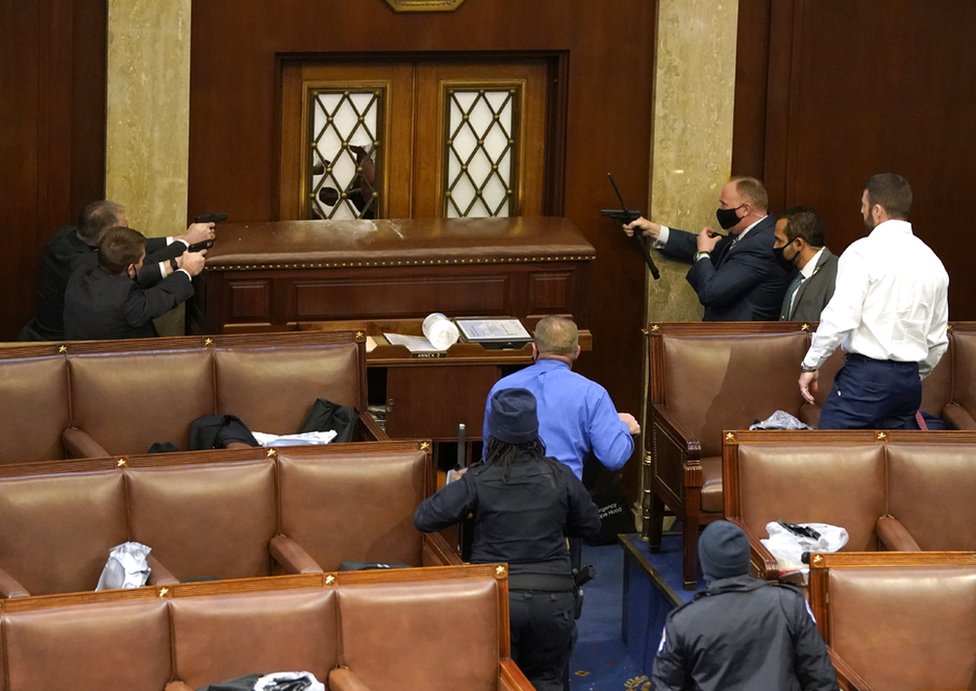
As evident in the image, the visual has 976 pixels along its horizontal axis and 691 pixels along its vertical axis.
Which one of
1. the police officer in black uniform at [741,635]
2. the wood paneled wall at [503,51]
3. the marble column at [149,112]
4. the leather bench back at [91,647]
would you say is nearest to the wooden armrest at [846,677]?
the police officer in black uniform at [741,635]

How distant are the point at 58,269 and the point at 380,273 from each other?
57.2 inches

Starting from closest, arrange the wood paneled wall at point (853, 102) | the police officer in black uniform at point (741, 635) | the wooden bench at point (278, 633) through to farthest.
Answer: the police officer in black uniform at point (741, 635), the wooden bench at point (278, 633), the wood paneled wall at point (853, 102)

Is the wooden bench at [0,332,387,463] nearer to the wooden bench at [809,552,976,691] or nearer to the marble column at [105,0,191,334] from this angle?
the marble column at [105,0,191,334]

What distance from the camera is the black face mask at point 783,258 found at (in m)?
7.93

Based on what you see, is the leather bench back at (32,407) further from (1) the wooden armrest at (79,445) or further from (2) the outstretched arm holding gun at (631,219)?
(2) the outstretched arm holding gun at (631,219)

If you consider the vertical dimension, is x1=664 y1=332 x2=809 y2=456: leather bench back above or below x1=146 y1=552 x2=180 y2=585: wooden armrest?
above

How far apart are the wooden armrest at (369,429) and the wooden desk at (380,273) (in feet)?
3.22

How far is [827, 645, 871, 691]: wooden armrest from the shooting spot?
16.5 feet

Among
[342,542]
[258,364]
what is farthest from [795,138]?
[342,542]

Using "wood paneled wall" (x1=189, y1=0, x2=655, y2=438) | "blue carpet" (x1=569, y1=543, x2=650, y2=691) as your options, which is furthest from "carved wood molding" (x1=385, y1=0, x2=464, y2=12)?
"blue carpet" (x1=569, y1=543, x2=650, y2=691)

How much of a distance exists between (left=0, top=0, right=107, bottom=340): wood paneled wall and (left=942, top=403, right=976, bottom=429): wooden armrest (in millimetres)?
4020

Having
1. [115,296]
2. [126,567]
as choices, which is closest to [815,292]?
[115,296]

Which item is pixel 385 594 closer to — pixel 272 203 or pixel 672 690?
pixel 672 690

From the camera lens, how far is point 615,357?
29.2 ft
